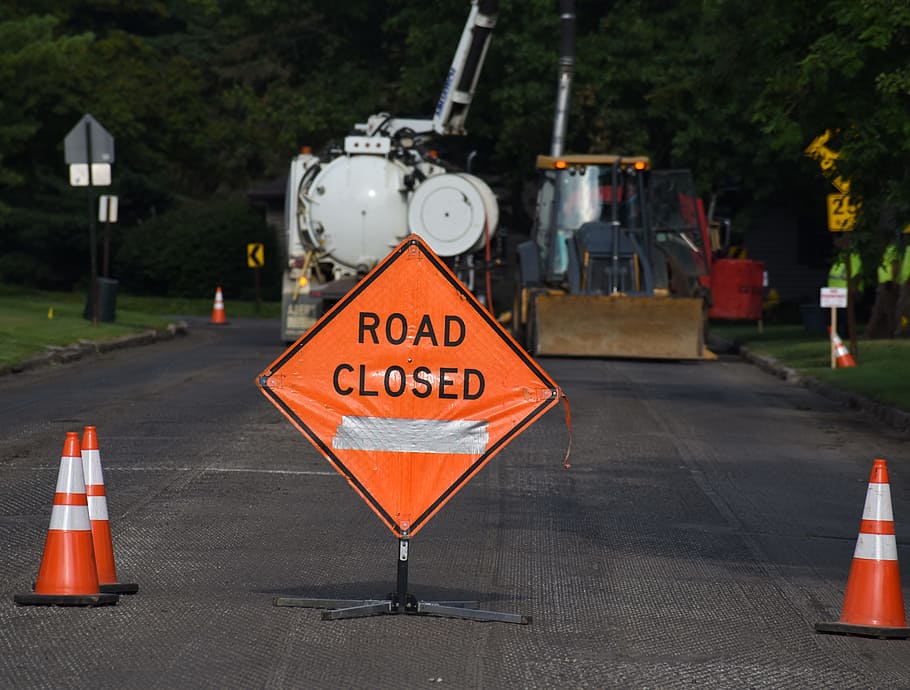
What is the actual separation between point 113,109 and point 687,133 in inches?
964

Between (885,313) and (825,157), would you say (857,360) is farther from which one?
(885,313)

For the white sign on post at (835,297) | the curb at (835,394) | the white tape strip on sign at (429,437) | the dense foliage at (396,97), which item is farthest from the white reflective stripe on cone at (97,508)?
the white sign on post at (835,297)

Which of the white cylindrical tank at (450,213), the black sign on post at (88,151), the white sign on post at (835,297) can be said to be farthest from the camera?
the black sign on post at (88,151)

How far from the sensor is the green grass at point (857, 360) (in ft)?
64.6

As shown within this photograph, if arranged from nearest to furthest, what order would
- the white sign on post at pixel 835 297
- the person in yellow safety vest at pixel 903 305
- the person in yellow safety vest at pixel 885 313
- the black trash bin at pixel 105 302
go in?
the white sign on post at pixel 835 297 < the person in yellow safety vest at pixel 903 305 < the person in yellow safety vest at pixel 885 313 < the black trash bin at pixel 105 302

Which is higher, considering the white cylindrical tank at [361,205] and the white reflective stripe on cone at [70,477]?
the white cylindrical tank at [361,205]

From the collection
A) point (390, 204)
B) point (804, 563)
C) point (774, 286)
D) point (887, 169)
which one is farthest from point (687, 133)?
point (804, 563)

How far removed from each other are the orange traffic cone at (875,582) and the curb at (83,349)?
1525 cm

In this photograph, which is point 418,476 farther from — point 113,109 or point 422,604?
point 113,109

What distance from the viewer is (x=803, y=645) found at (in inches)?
279

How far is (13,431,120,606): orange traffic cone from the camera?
24.2 feet

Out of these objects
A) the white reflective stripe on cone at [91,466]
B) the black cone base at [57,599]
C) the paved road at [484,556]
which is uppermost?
the white reflective stripe on cone at [91,466]

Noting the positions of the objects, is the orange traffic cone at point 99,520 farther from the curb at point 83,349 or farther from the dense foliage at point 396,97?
the curb at point 83,349

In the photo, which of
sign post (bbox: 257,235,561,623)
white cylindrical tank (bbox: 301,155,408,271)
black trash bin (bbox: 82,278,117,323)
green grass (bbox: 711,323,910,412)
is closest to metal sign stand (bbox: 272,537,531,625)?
sign post (bbox: 257,235,561,623)
